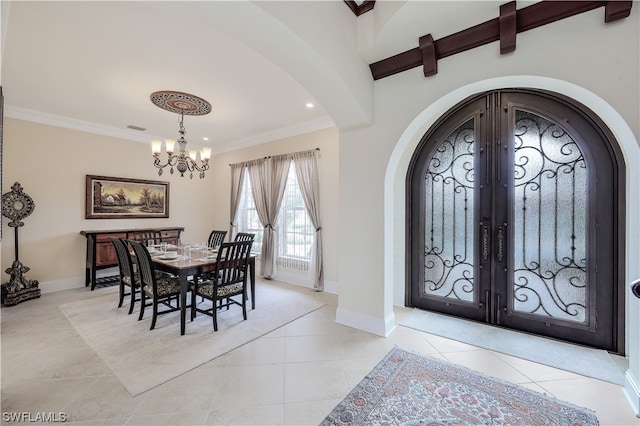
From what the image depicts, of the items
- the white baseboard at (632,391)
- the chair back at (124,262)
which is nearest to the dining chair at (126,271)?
the chair back at (124,262)

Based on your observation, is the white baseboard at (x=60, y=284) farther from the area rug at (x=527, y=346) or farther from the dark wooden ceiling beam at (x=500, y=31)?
the dark wooden ceiling beam at (x=500, y=31)

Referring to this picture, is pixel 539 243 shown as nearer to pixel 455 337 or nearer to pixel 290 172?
pixel 455 337

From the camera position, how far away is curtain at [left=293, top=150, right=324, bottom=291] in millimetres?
4625

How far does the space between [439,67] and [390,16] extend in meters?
0.66

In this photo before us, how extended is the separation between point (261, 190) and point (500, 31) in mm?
4326

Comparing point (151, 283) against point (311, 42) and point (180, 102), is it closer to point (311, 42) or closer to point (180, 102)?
point (180, 102)

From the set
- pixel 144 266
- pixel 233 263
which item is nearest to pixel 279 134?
pixel 233 263

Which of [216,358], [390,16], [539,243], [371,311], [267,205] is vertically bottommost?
[216,358]

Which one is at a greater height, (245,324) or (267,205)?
(267,205)

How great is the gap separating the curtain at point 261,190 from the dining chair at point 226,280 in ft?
6.45

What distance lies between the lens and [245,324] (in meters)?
3.22

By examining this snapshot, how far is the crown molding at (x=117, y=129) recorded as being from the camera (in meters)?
4.21

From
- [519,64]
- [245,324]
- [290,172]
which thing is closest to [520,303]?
[519,64]

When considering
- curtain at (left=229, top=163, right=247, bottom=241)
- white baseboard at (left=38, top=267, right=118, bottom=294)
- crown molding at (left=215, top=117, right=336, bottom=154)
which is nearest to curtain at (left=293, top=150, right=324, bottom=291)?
crown molding at (left=215, top=117, right=336, bottom=154)
